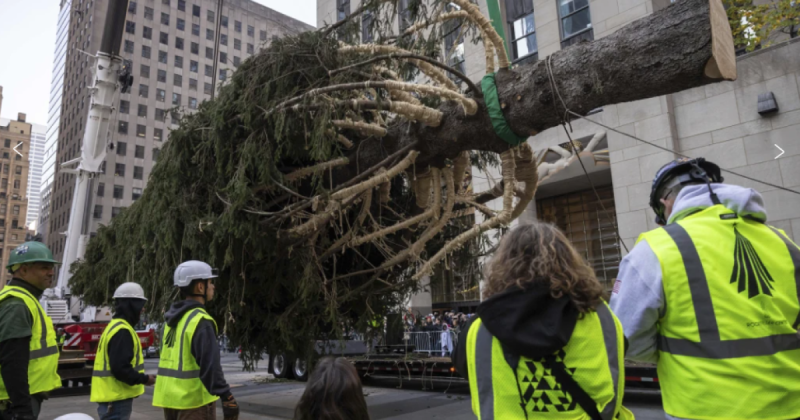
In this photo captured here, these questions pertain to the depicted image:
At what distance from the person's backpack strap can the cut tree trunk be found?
2.79m

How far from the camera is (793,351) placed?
1.93 meters

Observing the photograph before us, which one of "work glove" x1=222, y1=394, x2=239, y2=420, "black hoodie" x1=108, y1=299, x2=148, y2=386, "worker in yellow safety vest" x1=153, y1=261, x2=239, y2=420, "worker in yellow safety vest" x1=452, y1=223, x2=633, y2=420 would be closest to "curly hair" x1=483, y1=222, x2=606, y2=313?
"worker in yellow safety vest" x1=452, y1=223, x2=633, y2=420

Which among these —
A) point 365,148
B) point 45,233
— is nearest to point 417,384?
point 365,148

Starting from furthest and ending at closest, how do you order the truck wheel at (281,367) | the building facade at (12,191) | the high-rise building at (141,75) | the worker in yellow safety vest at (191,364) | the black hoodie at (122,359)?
the building facade at (12,191), the high-rise building at (141,75), the truck wheel at (281,367), the black hoodie at (122,359), the worker in yellow safety vest at (191,364)

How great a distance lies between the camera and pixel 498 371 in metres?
1.97

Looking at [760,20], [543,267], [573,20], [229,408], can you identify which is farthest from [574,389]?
[573,20]

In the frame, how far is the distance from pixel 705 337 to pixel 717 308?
0.12 metres

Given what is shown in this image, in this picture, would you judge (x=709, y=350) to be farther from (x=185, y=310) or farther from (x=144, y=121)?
(x=144, y=121)

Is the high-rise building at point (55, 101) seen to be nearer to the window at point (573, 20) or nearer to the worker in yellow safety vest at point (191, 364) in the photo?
the window at point (573, 20)

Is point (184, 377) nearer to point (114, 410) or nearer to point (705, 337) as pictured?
point (114, 410)

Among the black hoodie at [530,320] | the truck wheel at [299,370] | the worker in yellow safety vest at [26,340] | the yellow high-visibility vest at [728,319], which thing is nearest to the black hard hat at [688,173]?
the yellow high-visibility vest at [728,319]

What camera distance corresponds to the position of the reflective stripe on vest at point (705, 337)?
190 centimetres

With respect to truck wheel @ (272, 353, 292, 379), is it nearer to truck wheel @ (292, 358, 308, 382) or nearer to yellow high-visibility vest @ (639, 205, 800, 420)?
truck wheel @ (292, 358, 308, 382)

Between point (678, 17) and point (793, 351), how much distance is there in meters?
2.74
